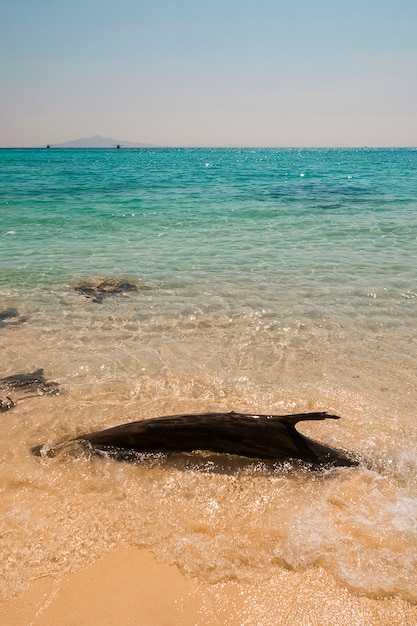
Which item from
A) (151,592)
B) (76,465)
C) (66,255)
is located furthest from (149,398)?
(66,255)

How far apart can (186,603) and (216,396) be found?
284cm

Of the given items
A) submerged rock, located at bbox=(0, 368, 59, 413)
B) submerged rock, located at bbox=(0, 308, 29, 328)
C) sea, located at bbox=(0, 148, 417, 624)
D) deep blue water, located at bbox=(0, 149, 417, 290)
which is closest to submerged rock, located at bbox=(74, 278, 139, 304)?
sea, located at bbox=(0, 148, 417, 624)

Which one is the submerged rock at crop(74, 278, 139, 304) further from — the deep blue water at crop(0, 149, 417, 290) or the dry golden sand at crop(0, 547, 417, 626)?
the dry golden sand at crop(0, 547, 417, 626)

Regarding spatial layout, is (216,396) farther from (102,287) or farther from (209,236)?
(209,236)

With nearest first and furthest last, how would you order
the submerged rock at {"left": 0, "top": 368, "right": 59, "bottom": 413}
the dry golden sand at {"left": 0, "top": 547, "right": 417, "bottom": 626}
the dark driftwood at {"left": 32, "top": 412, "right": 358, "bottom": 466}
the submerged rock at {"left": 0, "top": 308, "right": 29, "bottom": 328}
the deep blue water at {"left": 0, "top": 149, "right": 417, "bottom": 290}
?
the dry golden sand at {"left": 0, "top": 547, "right": 417, "bottom": 626}
the dark driftwood at {"left": 32, "top": 412, "right": 358, "bottom": 466}
the submerged rock at {"left": 0, "top": 368, "right": 59, "bottom": 413}
the submerged rock at {"left": 0, "top": 308, "right": 29, "bottom": 328}
the deep blue water at {"left": 0, "top": 149, "right": 417, "bottom": 290}

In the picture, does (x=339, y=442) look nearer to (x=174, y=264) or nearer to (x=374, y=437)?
(x=374, y=437)

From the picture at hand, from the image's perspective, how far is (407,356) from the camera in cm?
663

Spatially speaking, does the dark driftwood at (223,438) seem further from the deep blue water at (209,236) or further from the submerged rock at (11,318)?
the deep blue water at (209,236)

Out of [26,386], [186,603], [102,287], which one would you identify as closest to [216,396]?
[26,386]

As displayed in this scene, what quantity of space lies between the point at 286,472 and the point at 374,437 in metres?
1.25

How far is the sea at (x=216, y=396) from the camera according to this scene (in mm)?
3492

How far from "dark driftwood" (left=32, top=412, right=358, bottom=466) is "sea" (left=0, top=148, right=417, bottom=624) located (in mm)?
139

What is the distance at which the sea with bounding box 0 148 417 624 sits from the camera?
349cm

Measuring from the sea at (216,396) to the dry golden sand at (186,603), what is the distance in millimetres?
69
